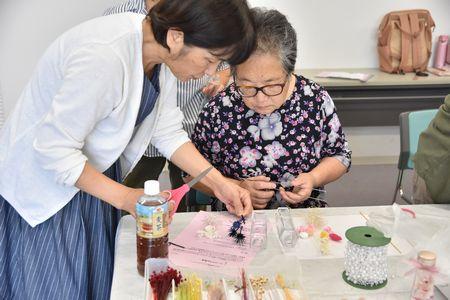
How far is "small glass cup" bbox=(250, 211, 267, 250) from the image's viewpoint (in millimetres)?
1440

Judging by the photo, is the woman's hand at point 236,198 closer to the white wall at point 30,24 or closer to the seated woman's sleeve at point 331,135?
the seated woman's sleeve at point 331,135

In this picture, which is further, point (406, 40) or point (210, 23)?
point (406, 40)

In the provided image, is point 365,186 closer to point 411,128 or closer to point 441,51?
point 441,51

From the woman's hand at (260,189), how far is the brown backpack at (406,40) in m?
2.62

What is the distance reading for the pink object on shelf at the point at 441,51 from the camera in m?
4.11

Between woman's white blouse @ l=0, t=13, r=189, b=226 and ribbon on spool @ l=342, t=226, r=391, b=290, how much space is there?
0.65 meters

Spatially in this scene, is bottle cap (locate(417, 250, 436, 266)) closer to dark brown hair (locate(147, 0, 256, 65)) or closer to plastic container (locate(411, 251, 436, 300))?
plastic container (locate(411, 251, 436, 300))

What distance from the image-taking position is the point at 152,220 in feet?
3.92

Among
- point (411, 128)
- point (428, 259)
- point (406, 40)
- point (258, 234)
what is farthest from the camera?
point (406, 40)

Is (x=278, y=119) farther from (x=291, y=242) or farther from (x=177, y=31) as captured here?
(x=177, y=31)

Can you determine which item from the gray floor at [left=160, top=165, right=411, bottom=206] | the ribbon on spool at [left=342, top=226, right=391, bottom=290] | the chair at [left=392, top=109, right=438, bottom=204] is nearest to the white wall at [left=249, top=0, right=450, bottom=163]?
the gray floor at [left=160, top=165, right=411, bottom=206]

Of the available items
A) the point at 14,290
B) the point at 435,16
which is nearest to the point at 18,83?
the point at 14,290

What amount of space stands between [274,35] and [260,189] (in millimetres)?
516

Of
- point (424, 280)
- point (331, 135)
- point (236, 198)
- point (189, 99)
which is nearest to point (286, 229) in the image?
point (236, 198)
